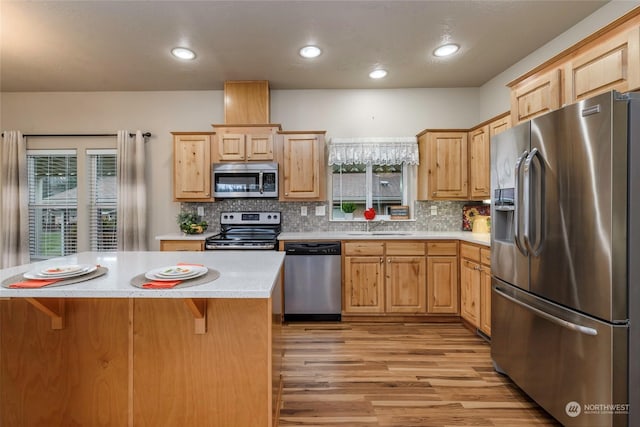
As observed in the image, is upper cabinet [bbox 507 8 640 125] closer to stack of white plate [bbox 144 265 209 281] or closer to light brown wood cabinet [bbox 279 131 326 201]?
light brown wood cabinet [bbox 279 131 326 201]

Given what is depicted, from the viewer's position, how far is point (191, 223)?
3.51m

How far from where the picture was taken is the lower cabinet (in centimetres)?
321

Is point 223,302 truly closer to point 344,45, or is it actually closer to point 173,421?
point 173,421

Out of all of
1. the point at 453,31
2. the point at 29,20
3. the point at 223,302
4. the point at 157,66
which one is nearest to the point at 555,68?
the point at 453,31

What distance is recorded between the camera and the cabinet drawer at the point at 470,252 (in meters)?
2.85

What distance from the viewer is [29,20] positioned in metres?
2.34

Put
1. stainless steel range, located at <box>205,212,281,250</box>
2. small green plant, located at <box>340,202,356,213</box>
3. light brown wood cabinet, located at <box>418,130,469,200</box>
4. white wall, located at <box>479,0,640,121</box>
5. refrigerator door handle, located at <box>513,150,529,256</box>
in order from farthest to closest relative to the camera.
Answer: small green plant, located at <box>340,202,356,213</box>
stainless steel range, located at <box>205,212,281,250</box>
light brown wood cabinet, located at <box>418,130,469,200</box>
white wall, located at <box>479,0,640,121</box>
refrigerator door handle, located at <box>513,150,529,256</box>

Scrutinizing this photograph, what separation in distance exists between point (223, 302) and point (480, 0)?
8.68ft

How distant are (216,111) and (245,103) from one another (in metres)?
0.54

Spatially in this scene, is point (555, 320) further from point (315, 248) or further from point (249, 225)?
point (249, 225)

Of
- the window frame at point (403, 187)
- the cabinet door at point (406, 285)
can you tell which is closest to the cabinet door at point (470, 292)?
the cabinet door at point (406, 285)

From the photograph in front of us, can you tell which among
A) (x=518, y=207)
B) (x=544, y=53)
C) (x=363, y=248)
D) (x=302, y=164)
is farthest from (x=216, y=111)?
(x=544, y=53)

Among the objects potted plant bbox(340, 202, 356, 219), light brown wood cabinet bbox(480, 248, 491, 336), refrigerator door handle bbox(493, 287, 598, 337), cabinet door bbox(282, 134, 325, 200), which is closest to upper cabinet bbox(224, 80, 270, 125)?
cabinet door bbox(282, 134, 325, 200)

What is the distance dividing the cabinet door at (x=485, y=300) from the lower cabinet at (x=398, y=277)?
0.44 metres
